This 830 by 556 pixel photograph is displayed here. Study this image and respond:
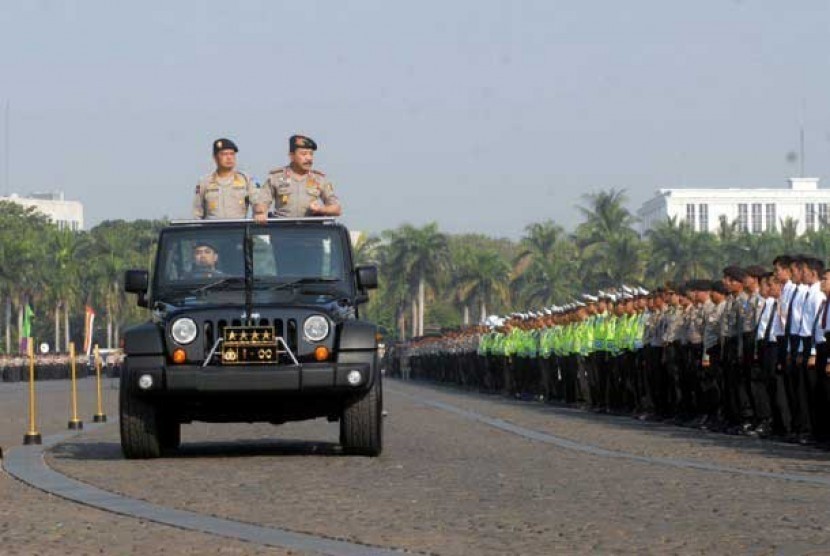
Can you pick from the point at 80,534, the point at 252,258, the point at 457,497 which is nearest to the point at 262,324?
the point at 252,258

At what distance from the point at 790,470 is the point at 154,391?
17.3 ft

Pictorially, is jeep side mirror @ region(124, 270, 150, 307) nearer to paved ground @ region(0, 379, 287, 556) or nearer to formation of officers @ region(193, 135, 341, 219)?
formation of officers @ region(193, 135, 341, 219)

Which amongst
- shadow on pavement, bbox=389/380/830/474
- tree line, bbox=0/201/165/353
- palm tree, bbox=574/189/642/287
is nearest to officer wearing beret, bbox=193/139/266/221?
shadow on pavement, bbox=389/380/830/474

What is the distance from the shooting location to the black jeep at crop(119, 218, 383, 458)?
16.7m

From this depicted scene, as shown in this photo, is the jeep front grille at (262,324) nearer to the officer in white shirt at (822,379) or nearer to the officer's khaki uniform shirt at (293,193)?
the officer's khaki uniform shirt at (293,193)

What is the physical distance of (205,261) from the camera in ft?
60.3

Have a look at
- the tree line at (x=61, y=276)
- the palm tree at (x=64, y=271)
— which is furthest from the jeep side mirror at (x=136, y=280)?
the palm tree at (x=64, y=271)

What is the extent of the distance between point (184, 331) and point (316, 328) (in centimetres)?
111

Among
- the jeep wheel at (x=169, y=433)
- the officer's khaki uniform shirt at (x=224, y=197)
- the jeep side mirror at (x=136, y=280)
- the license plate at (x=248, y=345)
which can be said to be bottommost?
the jeep wheel at (x=169, y=433)

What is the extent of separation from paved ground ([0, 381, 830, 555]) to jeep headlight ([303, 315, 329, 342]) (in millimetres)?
1051

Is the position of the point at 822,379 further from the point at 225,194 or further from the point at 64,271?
the point at 64,271

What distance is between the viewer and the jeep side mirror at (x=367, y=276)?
17.7 m

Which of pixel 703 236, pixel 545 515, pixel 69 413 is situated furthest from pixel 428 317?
pixel 545 515

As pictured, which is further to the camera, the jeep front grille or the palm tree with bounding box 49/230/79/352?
the palm tree with bounding box 49/230/79/352
